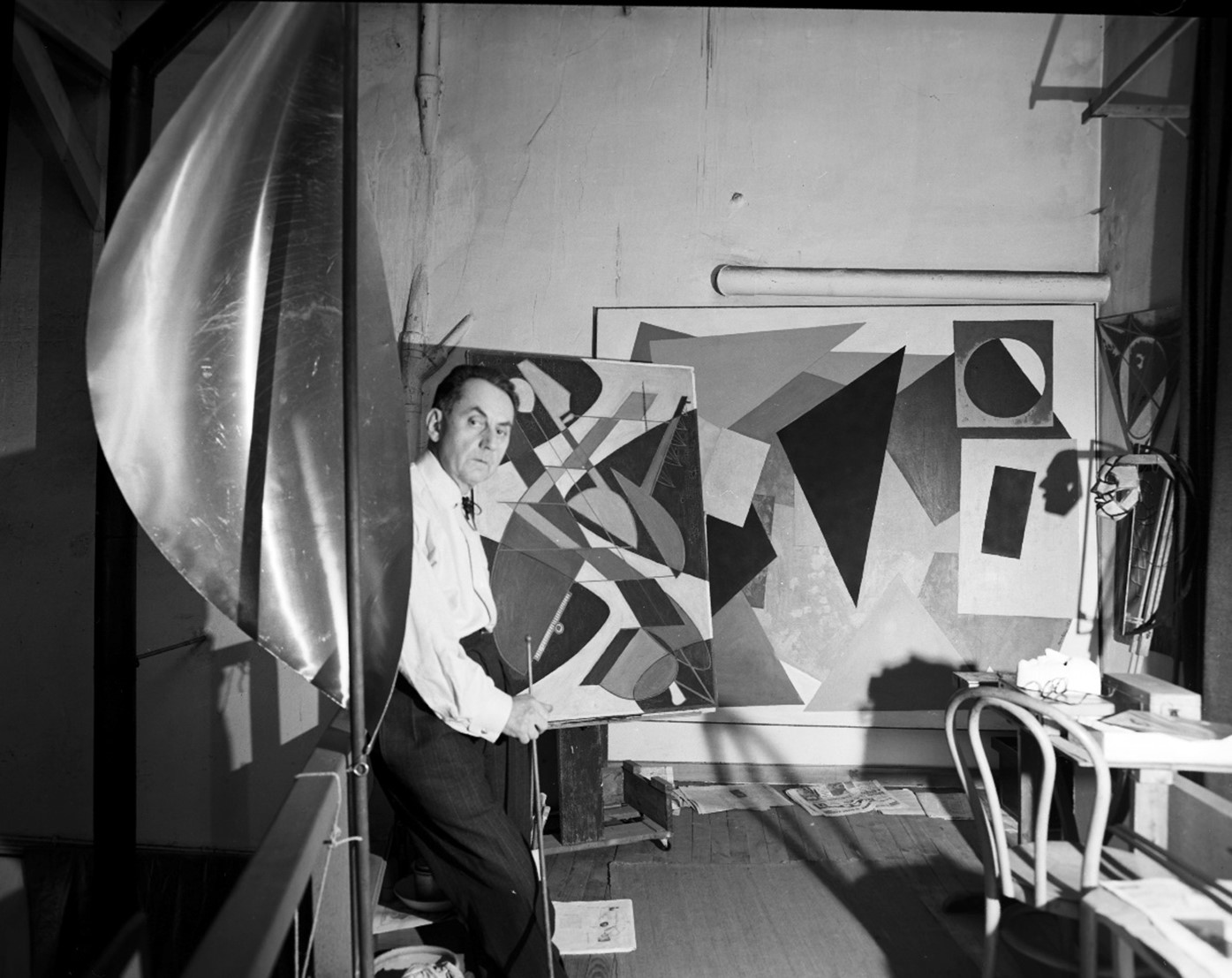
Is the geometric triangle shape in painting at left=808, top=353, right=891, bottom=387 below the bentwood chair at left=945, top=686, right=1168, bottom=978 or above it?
above

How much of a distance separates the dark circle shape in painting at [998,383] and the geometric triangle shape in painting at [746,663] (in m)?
1.38

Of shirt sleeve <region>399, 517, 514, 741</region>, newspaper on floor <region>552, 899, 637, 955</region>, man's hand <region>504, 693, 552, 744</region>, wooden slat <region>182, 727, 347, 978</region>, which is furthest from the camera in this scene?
A: newspaper on floor <region>552, 899, 637, 955</region>

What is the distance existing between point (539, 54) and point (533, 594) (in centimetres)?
248

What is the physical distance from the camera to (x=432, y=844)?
81.0 inches

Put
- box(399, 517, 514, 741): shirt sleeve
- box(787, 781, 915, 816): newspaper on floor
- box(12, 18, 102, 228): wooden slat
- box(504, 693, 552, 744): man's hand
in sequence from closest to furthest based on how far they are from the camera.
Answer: box(399, 517, 514, 741): shirt sleeve, box(504, 693, 552, 744): man's hand, box(12, 18, 102, 228): wooden slat, box(787, 781, 915, 816): newspaper on floor

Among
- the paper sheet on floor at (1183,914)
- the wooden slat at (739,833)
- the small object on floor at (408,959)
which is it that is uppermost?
the paper sheet on floor at (1183,914)

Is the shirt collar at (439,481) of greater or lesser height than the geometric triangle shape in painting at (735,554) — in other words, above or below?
above

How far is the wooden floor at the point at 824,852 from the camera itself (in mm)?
3062

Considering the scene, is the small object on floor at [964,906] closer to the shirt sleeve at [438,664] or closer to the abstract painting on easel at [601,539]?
the abstract painting on easel at [601,539]

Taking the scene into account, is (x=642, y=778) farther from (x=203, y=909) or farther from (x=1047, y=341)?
(x=1047, y=341)

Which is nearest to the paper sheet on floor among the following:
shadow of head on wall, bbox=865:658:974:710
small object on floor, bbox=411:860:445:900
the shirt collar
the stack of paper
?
the stack of paper

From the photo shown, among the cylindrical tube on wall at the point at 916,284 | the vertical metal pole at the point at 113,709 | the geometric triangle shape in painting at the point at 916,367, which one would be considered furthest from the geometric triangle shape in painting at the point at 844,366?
the vertical metal pole at the point at 113,709

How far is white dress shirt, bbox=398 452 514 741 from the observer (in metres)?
1.93

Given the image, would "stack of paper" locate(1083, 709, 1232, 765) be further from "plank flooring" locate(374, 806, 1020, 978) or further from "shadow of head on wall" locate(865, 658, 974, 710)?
"shadow of head on wall" locate(865, 658, 974, 710)
